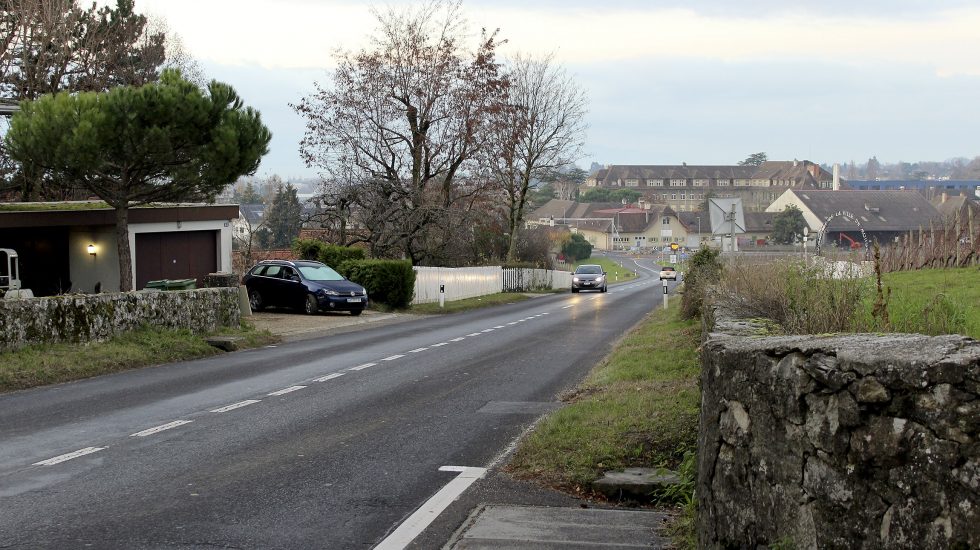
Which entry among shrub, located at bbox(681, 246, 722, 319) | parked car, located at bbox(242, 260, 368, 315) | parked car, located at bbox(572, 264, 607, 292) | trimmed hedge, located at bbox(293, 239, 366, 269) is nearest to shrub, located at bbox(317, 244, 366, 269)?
trimmed hedge, located at bbox(293, 239, 366, 269)

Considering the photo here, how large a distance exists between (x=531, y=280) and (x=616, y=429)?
49425mm

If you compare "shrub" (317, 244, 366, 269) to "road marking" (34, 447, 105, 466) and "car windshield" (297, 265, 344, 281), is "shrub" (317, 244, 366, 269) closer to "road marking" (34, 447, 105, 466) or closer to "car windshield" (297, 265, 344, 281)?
"car windshield" (297, 265, 344, 281)

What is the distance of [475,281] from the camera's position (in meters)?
46.4

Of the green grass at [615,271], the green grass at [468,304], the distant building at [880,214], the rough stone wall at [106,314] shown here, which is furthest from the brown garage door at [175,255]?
the green grass at [615,271]

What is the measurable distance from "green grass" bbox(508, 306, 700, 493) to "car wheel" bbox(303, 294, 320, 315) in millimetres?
16747

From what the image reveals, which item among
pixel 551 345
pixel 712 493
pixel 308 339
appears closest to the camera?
pixel 712 493

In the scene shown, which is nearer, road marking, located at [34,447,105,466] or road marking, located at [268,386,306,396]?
road marking, located at [34,447,105,466]

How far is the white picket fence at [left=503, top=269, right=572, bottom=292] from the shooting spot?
55.1m

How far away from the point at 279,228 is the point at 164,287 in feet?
179

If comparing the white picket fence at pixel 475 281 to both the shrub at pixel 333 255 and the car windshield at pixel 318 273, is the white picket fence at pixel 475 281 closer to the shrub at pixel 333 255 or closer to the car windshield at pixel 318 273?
the shrub at pixel 333 255

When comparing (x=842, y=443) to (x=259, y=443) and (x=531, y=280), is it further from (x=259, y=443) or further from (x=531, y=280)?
(x=531, y=280)

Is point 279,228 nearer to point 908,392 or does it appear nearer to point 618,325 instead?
point 618,325

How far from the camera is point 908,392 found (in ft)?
13.7

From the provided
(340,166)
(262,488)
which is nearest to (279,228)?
(340,166)
